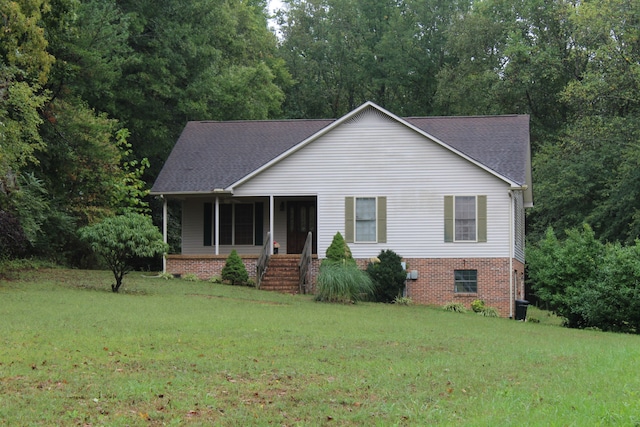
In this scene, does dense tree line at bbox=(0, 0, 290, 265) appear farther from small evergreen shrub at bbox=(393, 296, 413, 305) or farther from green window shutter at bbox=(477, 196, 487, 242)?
green window shutter at bbox=(477, 196, 487, 242)

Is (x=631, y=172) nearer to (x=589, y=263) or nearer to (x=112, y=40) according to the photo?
(x=589, y=263)

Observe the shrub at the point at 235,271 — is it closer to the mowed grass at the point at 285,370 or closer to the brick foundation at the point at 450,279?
the brick foundation at the point at 450,279

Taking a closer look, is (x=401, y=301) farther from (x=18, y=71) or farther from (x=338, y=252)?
(x=18, y=71)

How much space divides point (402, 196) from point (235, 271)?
5919mm

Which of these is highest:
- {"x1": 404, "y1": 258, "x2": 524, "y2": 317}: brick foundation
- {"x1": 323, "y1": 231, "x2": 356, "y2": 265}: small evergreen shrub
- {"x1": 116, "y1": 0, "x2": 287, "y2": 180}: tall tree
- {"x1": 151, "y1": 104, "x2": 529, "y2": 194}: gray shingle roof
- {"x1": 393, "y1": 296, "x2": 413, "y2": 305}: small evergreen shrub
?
{"x1": 116, "y1": 0, "x2": 287, "y2": 180}: tall tree

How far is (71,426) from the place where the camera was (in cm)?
825

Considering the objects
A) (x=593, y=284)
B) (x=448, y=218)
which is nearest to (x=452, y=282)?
(x=448, y=218)

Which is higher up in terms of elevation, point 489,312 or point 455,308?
point 455,308

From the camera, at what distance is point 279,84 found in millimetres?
52719

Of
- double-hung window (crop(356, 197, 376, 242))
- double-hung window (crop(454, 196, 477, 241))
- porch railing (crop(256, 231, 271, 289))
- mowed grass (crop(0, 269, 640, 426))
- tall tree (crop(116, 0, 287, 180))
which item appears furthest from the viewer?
tall tree (crop(116, 0, 287, 180))

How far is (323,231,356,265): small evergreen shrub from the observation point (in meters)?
26.9

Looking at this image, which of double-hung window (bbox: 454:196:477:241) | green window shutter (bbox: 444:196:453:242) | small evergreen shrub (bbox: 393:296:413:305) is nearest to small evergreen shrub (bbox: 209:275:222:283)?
small evergreen shrub (bbox: 393:296:413:305)

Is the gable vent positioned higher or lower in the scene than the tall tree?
lower

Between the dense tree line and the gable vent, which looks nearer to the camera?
the dense tree line
